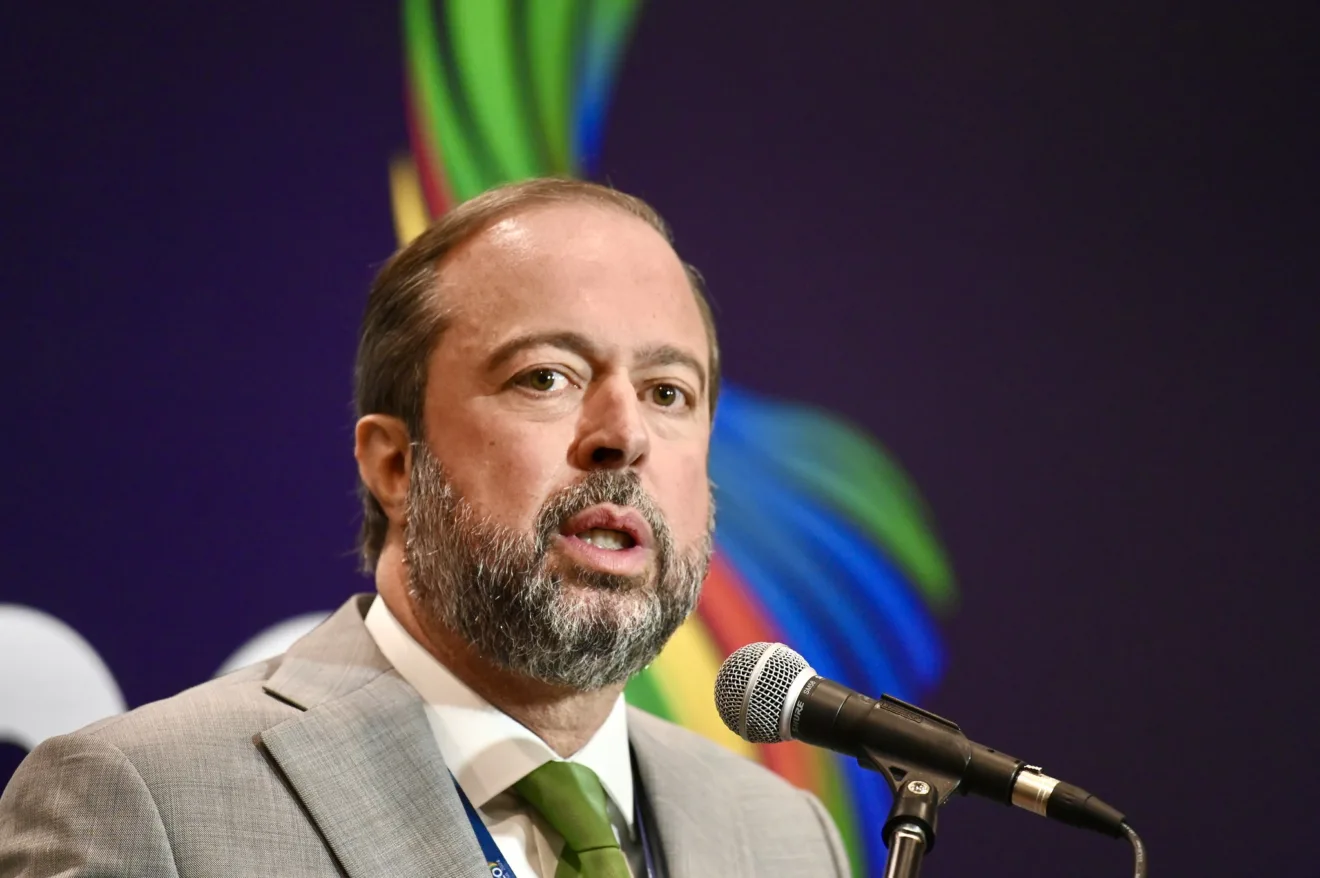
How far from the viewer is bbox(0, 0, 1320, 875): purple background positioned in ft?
8.48

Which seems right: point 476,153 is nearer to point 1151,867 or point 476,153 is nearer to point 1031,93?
point 1031,93

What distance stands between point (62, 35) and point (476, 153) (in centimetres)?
79

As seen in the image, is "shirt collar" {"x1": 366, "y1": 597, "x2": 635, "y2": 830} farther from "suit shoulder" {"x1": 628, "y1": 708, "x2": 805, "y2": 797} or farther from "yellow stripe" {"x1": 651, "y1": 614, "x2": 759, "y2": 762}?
"yellow stripe" {"x1": 651, "y1": 614, "x2": 759, "y2": 762}

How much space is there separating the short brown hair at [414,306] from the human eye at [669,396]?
9.9 inches

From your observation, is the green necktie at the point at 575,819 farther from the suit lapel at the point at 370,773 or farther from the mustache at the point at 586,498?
the mustache at the point at 586,498

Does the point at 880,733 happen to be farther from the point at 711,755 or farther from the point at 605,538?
the point at 711,755

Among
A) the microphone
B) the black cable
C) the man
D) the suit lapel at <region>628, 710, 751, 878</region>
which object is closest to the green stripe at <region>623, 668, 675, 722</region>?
the suit lapel at <region>628, 710, 751, 878</region>

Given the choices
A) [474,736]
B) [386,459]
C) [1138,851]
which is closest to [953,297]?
[386,459]

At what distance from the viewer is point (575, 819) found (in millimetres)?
2090

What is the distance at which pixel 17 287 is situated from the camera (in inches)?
97.7

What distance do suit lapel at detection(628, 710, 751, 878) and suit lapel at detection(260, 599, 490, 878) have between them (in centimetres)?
43

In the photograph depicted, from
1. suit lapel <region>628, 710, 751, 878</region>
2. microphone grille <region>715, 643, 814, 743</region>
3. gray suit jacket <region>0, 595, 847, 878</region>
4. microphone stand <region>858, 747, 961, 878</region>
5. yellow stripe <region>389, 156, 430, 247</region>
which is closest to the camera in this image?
microphone stand <region>858, 747, 961, 878</region>

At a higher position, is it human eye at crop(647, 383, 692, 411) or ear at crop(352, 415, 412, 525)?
human eye at crop(647, 383, 692, 411)

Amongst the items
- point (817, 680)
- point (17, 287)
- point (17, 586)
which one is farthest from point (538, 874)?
point (17, 287)
